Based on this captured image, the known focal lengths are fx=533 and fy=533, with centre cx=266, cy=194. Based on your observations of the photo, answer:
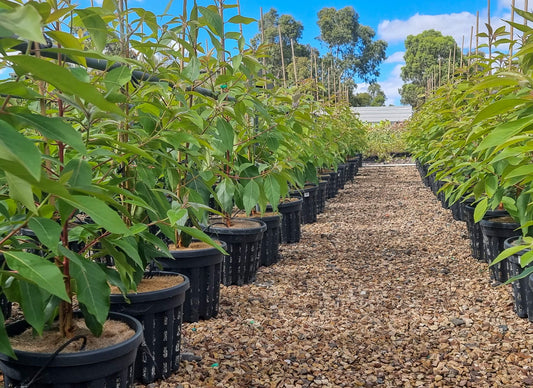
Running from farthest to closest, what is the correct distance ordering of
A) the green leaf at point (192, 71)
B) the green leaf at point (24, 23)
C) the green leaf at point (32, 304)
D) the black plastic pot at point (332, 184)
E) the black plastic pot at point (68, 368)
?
the black plastic pot at point (332, 184) → the green leaf at point (192, 71) → the black plastic pot at point (68, 368) → the green leaf at point (32, 304) → the green leaf at point (24, 23)

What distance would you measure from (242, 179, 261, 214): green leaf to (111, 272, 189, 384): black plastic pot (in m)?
0.70

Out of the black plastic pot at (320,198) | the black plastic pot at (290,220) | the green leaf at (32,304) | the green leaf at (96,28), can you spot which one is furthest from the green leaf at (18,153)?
the black plastic pot at (320,198)

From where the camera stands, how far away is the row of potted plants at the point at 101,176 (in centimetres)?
83

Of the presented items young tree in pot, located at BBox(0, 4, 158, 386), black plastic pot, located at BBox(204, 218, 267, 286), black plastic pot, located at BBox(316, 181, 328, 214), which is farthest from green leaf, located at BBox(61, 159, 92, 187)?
black plastic pot, located at BBox(316, 181, 328, 214)

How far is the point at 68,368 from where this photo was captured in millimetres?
1466

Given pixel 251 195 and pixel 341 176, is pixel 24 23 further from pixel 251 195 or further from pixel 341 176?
pixel 341 176

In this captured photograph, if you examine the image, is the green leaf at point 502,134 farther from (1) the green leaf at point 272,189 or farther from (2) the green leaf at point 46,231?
(1) the green leaf at point 272,189

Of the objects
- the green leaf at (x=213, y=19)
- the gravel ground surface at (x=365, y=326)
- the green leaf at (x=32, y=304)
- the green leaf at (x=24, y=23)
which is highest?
the green leaf at (x=213, y=19)

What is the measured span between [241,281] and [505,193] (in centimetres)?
174

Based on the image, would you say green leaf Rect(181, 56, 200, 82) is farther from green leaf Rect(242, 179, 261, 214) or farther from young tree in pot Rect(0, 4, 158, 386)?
green leaf Rect(242, 179, 261, 214)

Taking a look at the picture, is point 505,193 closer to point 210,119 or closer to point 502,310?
point 502,310

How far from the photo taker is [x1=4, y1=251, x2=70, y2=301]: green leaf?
944mm

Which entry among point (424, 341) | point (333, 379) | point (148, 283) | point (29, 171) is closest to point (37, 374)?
point (148, 283)

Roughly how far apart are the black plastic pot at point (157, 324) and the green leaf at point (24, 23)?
1.54 metres
